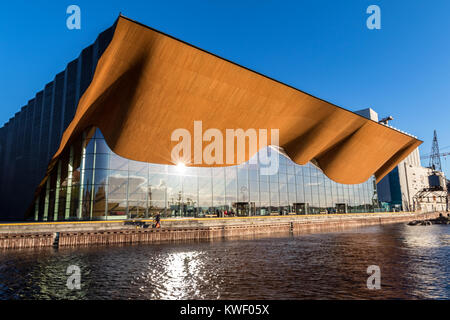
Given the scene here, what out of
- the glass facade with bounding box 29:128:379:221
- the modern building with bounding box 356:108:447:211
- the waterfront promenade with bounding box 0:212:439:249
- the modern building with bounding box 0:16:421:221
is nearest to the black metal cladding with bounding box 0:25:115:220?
the modern building with bounding box 0:16:421:221

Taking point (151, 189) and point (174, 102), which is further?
point (151, 189)

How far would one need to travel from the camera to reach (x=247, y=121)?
81.0 ft

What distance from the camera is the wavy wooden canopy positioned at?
17109 millimetres

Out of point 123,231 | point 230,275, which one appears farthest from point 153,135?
point 230,275

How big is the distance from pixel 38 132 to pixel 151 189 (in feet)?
47.7

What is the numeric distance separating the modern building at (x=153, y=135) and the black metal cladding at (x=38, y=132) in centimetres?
15

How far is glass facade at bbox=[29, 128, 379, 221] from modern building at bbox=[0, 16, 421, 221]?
0.09 m

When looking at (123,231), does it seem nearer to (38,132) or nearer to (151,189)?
(151,189)

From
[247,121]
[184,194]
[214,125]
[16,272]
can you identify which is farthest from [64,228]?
[247,121]

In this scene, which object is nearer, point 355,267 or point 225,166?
point 355,267

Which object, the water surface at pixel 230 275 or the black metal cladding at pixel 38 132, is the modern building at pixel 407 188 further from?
the black metal cladding at pixel 38 132

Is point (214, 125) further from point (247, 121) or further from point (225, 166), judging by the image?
point (225, 166)

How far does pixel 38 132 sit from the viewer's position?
28641mm

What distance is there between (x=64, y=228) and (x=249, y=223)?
13966 mm
